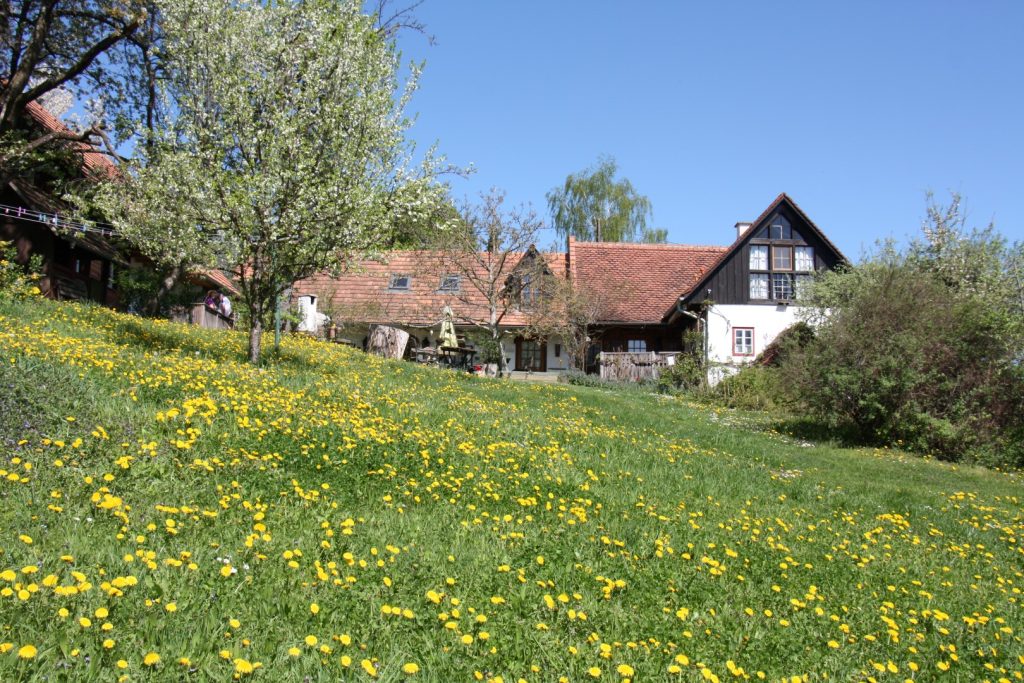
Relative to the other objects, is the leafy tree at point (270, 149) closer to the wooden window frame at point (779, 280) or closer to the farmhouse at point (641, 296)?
the farmhouse at point (641, 296)

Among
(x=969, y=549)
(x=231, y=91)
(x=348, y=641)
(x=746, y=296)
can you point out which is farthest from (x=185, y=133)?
(x=746, y=296)

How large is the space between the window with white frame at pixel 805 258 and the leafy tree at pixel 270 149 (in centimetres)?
2153

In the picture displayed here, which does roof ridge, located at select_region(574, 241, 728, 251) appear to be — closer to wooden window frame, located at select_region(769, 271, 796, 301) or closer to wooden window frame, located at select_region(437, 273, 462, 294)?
wooden window frame, located at select_region(769, 271, 796, 301)

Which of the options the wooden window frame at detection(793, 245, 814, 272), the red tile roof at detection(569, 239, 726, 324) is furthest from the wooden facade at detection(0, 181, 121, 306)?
the wooden window frame at detection(793, 245, 814, 272)

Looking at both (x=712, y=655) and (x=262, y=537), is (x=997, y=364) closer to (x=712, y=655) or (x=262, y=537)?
(x=712, y=655)

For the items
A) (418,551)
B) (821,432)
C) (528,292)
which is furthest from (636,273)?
(418,551)

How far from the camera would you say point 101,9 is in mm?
20406

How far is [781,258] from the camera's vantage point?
31.7 meters

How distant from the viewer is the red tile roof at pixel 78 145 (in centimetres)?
2158

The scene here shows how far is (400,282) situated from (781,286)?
1698 cm

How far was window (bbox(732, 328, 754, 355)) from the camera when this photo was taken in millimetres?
30844

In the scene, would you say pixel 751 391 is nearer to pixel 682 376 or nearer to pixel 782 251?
pixel 682 376

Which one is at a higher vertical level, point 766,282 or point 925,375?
point 766,282

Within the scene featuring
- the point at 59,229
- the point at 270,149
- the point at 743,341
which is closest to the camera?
the point at 270,149
